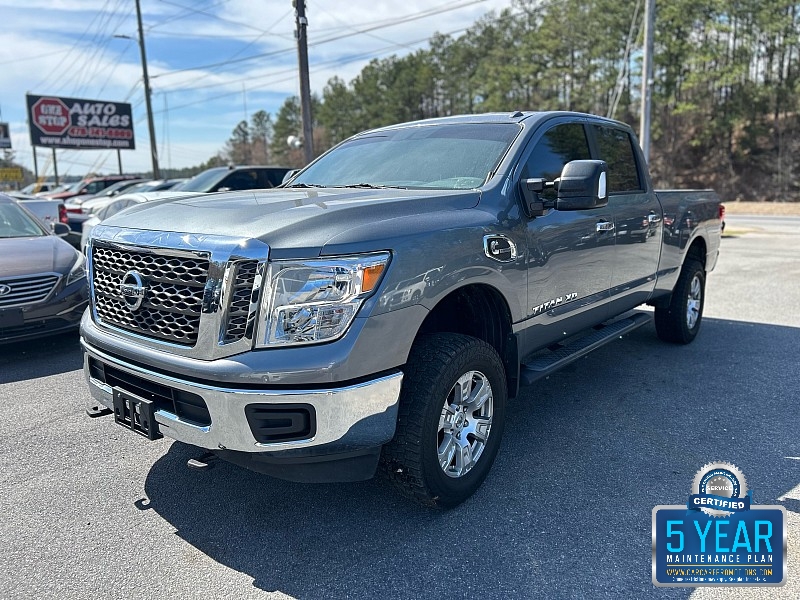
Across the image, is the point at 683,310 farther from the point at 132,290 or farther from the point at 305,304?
the point at 132,290

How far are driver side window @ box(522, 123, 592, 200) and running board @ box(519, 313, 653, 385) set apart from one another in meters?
0.99

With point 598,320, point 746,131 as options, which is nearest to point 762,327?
point 598,320

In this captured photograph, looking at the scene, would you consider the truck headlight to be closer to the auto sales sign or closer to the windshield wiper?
the windshield wiper

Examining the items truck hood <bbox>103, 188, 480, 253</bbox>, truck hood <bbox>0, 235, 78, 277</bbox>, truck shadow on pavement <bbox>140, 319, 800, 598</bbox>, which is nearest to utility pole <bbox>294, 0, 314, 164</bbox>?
truck hood <bbox>0, 235, 78, 277</bbox>

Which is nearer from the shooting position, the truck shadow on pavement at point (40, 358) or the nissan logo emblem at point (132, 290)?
the nissan logo emblem at point (132, 290)

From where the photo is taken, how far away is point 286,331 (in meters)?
2.45

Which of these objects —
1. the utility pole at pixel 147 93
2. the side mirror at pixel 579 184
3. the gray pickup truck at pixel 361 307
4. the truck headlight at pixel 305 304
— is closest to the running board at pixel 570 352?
the gray pickup truck at pixel 361 307

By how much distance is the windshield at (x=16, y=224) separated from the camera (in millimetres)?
6564

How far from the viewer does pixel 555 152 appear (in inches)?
157

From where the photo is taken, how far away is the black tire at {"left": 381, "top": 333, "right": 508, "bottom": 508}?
107 inches

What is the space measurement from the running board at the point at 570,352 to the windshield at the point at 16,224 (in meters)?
5.62

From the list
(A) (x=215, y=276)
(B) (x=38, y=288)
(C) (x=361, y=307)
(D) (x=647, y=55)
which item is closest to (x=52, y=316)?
(B) (x=38, y=288)

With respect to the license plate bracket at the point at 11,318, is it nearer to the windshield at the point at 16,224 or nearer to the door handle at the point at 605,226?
the windshield at the point at 16,224

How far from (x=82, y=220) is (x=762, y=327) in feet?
49.5
